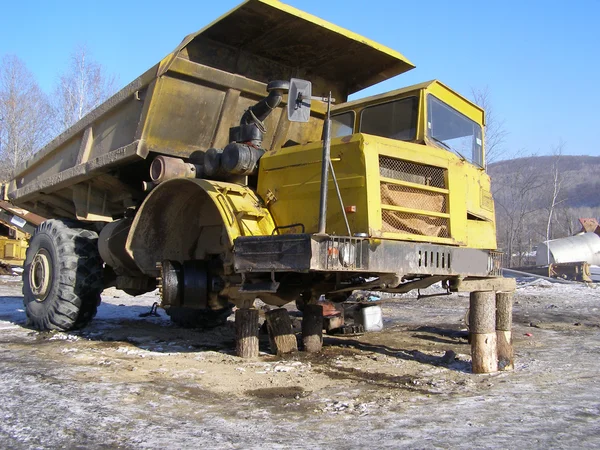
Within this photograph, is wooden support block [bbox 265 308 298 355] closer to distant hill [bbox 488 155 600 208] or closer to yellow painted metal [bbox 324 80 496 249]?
yellow painted metal [bbox 324 80 496 249]

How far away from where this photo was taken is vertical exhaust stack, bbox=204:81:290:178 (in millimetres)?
6109

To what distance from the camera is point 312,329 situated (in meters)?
6.59

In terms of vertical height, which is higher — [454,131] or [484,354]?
[454,131]

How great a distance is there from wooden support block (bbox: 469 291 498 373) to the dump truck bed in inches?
123

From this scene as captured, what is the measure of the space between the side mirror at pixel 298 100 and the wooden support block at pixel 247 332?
2.03 metres

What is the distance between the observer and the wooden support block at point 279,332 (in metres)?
6.34

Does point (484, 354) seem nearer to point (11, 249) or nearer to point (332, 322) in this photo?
point (332, 322)

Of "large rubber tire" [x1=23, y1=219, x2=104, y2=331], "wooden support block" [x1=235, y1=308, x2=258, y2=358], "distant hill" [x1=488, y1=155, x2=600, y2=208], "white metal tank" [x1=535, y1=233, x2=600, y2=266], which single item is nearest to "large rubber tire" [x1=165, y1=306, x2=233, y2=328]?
"large rubber tire" [x1=23, y1=219, x2=104, y2=331]

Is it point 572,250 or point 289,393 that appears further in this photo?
Answer: point 572,250

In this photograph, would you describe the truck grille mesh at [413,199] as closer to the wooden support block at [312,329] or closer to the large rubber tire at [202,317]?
the wooden support block at [312,329]

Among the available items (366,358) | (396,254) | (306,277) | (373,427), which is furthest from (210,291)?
(373,427)

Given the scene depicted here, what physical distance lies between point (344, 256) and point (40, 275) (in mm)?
4751

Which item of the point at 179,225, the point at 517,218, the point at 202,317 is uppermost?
the point at 517,218

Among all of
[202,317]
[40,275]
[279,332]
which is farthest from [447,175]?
[40,275]
